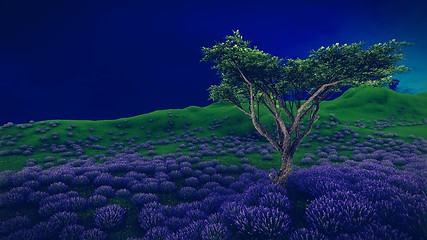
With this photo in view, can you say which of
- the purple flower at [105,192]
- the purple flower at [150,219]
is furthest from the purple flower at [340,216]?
the purple flower at [105,192]

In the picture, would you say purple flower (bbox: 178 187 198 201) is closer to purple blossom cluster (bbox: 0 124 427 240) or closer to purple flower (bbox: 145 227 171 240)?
purple blossom cluster (bbox: 0 124 427 240)

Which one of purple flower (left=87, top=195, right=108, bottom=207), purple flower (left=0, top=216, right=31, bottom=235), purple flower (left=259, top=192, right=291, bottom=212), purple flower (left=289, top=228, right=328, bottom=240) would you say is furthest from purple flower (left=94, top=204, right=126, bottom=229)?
purple flower (left=289, top=228, right=328, bottom=240)

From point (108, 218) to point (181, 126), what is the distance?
34.4 meters

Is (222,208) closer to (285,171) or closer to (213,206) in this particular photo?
(213,206)

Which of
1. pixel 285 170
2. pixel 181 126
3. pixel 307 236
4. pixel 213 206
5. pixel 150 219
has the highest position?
pixel 181 126

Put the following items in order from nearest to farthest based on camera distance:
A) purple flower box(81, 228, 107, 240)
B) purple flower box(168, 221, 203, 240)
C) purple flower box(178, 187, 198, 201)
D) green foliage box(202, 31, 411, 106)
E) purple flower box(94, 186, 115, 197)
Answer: purple flower box(168, 221, 203, 240), purple flower box(81, 228, 107, 240), green foliage box(202, 31, 411, 106), purple flower box(94, 186, 115, 197), purple flower box(178, 187, 198, 201)

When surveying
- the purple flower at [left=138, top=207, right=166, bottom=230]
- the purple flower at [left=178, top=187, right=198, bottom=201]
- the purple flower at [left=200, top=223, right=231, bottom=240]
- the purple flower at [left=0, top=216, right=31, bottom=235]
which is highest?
the purple flower at [left=0, top=216, right=31, bottom=235]

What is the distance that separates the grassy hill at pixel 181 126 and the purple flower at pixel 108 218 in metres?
12.5

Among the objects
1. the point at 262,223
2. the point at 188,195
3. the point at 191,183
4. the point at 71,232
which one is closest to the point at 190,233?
the point at 262,223

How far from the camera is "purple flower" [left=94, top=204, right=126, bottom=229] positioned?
7.62m

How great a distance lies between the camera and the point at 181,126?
4203cm

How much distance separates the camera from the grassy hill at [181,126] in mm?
27531

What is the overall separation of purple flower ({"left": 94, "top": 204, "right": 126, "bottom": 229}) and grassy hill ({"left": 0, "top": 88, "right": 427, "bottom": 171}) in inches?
492

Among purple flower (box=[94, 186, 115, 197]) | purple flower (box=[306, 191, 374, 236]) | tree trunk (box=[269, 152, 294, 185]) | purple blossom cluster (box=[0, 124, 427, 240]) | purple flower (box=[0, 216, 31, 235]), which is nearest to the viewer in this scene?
purple flower (box=[306, 191, 374, 236])
